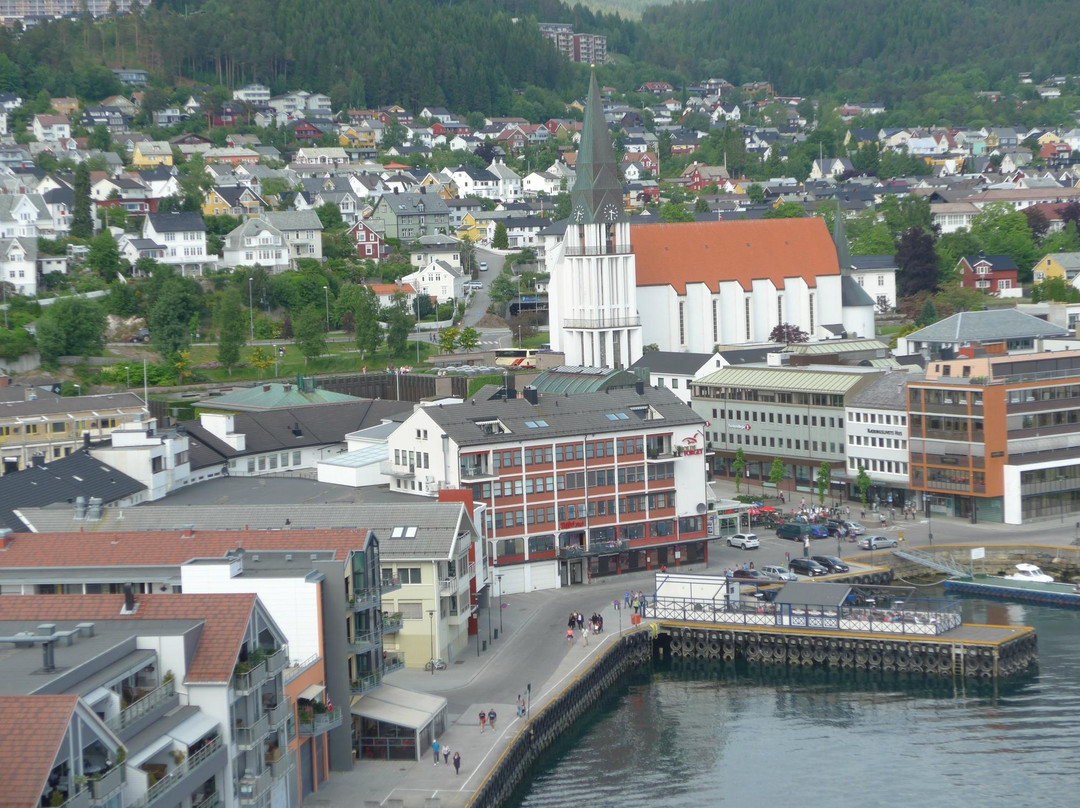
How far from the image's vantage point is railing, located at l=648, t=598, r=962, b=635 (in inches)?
2032

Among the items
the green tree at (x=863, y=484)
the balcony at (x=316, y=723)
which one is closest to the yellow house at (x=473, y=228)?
the green tree at (x=863, y=484)

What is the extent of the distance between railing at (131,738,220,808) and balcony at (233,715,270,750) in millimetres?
770

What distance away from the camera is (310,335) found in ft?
309

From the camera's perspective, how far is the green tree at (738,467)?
74.9m

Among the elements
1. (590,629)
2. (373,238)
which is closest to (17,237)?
(373,238)

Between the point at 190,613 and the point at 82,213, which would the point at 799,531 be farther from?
the point at 82,213

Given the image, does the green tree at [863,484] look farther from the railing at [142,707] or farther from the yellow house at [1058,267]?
the yellow house at [1058,267]

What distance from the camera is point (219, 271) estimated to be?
350 ft

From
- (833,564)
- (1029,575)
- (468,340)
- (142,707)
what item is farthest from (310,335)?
(142,707)

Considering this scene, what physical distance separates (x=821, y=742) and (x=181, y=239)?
70119 mm

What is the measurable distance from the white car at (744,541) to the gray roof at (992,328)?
2307cm

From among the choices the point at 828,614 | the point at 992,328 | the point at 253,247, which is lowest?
the point at 828,614

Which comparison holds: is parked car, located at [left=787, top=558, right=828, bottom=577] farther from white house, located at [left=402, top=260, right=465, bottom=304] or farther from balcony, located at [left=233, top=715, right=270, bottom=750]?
white house, located at [left=402, top=260, right=465, bottom=304]

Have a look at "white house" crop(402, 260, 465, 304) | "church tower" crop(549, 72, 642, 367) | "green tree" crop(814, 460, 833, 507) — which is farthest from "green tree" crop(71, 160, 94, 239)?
"green tree" crop(814, 460, 833, 507)
